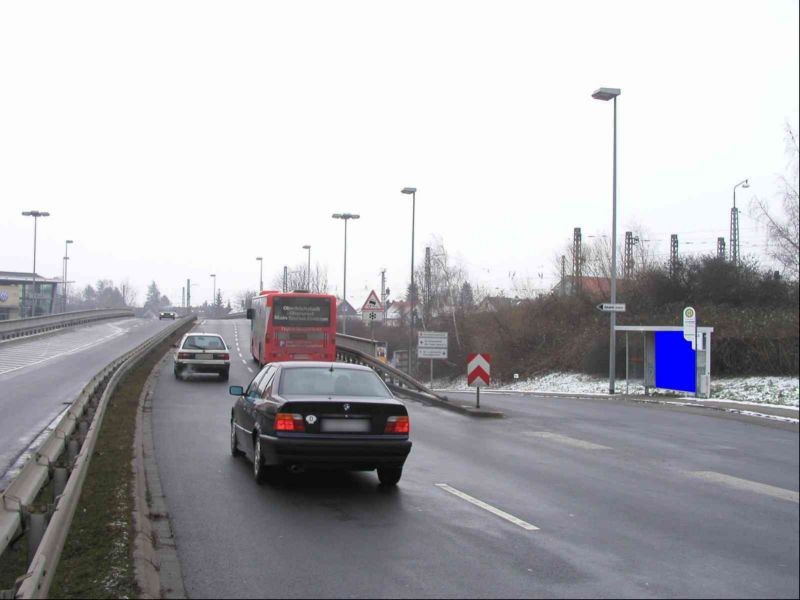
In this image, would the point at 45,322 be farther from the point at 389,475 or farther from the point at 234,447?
the point at 389,475

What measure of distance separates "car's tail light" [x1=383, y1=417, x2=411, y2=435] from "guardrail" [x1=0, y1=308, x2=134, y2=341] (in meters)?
41.8

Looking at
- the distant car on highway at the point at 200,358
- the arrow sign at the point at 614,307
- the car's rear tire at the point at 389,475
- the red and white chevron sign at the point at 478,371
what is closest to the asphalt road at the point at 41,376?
the distant car on highway at the point at 200,358

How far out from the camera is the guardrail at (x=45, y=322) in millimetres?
46781

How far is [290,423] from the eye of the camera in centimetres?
917

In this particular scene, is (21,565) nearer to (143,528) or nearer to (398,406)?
(143,528)

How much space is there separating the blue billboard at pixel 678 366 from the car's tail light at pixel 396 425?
4960mm

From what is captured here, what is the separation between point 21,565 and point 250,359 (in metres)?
32.8

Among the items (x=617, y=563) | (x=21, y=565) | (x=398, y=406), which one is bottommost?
(x=21, y=565)

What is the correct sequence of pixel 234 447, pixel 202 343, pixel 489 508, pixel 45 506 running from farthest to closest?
pixel 202 343
pixel 234 447
pixel 489 508
pixel 45 506

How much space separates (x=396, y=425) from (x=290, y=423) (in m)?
1.23

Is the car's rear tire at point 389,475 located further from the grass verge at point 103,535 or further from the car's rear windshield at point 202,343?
the car's rear windshield at point 202,343

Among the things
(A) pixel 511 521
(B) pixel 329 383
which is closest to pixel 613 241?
(B) pixel 329 383

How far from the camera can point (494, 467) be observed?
1130 cm

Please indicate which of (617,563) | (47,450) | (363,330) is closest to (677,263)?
(617,563)
